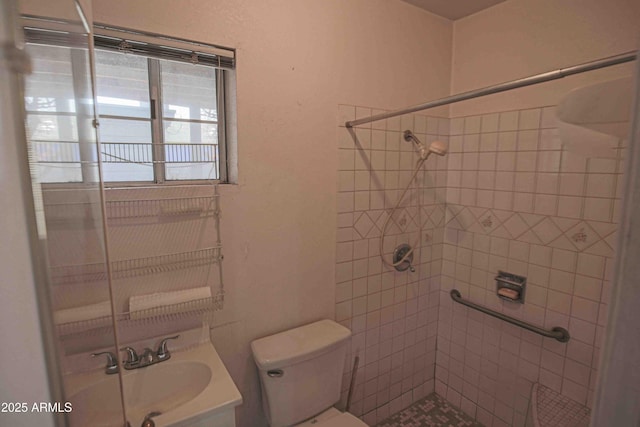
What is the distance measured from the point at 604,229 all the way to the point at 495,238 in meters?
0.52

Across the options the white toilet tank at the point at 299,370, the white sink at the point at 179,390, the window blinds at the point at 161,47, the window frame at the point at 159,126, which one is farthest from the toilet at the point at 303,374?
the window blinds at the point at 161,47

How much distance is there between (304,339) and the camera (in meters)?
1.51

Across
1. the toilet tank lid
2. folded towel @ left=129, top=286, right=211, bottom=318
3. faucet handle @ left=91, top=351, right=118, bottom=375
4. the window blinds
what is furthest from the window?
the toilet tank lid

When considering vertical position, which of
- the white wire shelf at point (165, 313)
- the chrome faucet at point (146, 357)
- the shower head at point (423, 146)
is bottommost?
the chrome faucet at point (146, 357)

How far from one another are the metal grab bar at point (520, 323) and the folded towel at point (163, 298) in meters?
1.62

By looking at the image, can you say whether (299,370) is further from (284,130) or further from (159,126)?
(159,126)

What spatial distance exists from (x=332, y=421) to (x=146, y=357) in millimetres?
888

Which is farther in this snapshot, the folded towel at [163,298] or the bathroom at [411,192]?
the bathroom at [411,192]

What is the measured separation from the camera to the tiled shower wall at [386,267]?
1.76m

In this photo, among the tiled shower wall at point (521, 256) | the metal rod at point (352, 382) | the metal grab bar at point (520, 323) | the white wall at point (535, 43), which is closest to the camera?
the white wall at point (535, 43)

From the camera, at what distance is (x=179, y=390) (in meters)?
1.24

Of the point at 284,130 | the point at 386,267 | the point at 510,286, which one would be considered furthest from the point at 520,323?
the point at 284,130

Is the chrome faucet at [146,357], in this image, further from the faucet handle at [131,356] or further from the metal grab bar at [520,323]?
the metal grab bar at [520,323]

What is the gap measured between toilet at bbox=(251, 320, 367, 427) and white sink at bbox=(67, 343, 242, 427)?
0.75 ft
